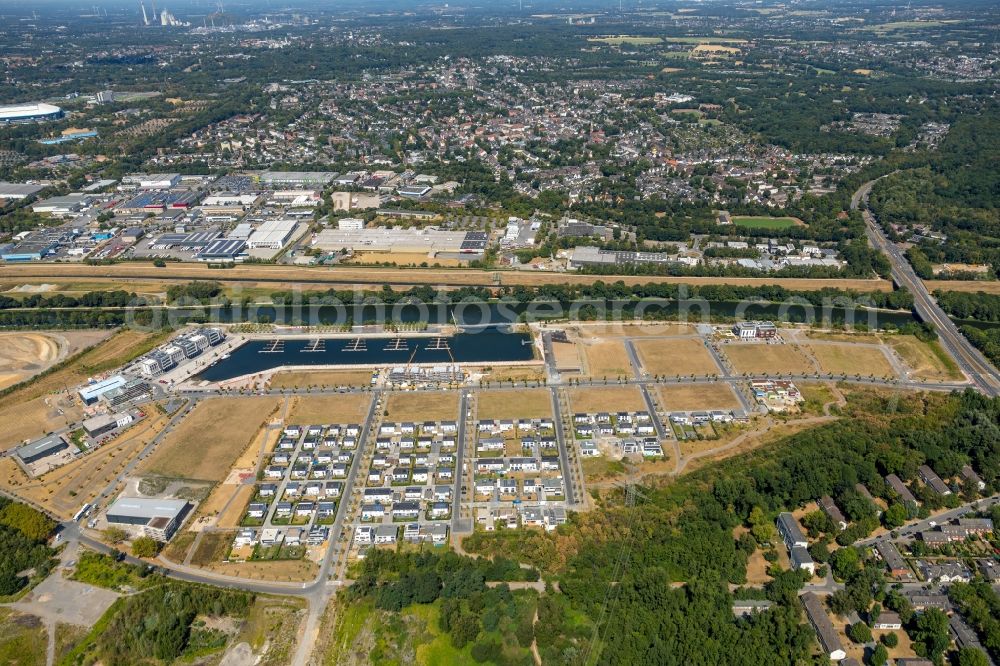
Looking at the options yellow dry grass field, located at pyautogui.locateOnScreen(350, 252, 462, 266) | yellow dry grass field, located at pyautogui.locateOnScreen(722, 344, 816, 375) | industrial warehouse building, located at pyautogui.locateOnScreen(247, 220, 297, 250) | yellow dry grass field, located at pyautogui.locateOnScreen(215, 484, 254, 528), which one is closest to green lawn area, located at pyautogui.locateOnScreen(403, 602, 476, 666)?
yellow dry grass field, located at pyautogui.locateOnScreen(215, 484, 254, 528)

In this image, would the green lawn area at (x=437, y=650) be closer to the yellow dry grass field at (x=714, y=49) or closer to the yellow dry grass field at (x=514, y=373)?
the yellow dry grass field at (x=514, y=373)

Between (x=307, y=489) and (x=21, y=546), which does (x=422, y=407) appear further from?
(x=21, y=546)

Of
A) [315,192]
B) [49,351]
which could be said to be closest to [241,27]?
[315,192]

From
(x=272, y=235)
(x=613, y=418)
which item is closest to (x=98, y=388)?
(x=272, y=235)

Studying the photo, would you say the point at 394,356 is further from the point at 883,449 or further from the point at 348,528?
the point at 883,449

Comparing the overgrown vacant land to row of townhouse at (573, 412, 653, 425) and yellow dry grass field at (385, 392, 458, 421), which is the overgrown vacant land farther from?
row of townhouse at (573, 412, 653, 425)

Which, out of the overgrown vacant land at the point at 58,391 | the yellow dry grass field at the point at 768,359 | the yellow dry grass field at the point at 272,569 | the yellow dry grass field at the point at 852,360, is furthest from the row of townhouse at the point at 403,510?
the yellow dry grass field at the point at 852,360
